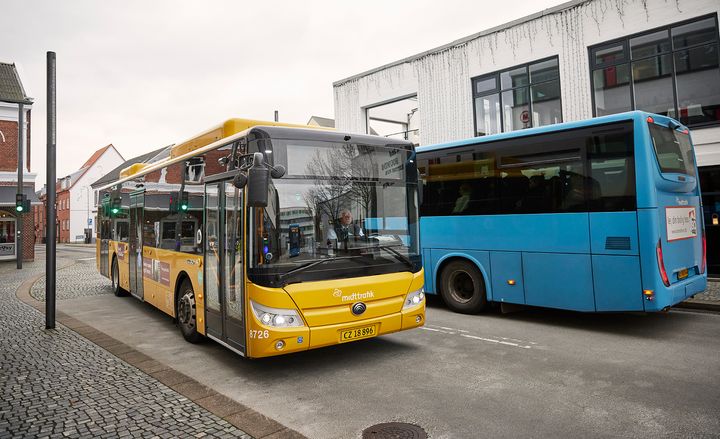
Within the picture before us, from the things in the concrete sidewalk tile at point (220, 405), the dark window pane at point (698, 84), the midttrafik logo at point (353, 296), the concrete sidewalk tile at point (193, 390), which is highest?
the dark window pane at point (698, 84)

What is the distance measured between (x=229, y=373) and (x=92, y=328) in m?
3.82

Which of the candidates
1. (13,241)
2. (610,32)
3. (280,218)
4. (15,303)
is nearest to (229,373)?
(280,218)

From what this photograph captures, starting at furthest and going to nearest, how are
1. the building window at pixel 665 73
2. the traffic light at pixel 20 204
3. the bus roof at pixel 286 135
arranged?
the traffic light at pixel 20 204 < the building window at pixel 665 73 < the bus roof at pixel 286 135

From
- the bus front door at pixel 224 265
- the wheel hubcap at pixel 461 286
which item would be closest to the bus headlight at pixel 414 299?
the bus front door at pixel 224 265

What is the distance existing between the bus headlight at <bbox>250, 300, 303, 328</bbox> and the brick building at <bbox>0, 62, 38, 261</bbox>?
85.2 feet

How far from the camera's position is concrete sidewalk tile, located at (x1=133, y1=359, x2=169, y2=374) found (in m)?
5.66

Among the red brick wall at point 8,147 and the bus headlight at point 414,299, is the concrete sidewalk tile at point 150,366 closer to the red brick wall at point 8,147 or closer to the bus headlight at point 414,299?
the bus headlight at point 414,299

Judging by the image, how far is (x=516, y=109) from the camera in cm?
1541

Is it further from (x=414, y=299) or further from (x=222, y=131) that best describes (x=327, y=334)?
(x=222, y=131)

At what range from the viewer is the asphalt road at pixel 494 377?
414cm

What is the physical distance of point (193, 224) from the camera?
6773 millimetres

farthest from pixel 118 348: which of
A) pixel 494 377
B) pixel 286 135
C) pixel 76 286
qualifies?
pixel 76 286

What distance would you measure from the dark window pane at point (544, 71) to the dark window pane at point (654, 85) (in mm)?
2212

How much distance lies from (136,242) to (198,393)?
5.83 metres
